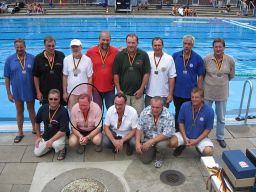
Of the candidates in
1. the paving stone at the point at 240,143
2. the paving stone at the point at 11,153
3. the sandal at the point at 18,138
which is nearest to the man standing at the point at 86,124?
the paving stone at the point at 11,153

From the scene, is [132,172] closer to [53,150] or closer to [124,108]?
[124,108]

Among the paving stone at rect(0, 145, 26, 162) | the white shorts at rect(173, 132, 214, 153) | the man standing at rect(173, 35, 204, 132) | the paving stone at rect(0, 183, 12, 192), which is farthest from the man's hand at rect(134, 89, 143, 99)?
the paving stone at rect(0, 183, 12, 192)

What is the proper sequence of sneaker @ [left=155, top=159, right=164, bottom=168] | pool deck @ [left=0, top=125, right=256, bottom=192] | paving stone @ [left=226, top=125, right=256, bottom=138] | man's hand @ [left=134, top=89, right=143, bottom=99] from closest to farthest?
pool deck @ [left=0, top=125, right=256, bottom=192] < sneaker @ [left=155, top=159, right=164, bottom=168] < man's hand @ [left=134, top=89, right=143, bottom=99] < paving stone @ [left=226, top=125, right=256, bottom=138]

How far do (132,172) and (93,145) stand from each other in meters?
1.09

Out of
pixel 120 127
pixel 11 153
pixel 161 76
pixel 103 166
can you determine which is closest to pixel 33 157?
pixel 11 153

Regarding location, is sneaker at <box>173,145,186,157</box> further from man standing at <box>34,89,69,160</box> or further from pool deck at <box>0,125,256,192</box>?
man standing at <box>34,89,69,160</box>

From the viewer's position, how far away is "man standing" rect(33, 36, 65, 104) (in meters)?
5.10

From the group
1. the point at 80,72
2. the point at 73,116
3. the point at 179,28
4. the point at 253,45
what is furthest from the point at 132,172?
the point at 179,28

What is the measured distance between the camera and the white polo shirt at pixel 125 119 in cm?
497

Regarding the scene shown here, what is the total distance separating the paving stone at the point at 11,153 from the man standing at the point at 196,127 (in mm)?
2504

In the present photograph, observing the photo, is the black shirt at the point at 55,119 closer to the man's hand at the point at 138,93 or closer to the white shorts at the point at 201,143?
the man's hand at the point at 138,93

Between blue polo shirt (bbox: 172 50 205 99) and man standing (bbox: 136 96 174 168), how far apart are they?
604 mm

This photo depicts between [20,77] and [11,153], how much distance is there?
128 centimetres

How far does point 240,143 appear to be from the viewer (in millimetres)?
5504
